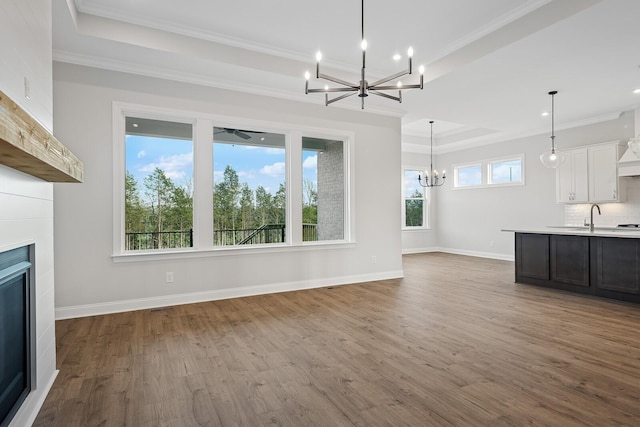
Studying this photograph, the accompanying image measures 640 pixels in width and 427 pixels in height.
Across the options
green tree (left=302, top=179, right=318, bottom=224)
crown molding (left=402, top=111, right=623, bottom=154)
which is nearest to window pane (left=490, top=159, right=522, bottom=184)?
crown molding (left=402, top=111, right=623, bottom=154)

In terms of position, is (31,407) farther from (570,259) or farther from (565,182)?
(565,182)

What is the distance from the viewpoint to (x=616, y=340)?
10.3 feet

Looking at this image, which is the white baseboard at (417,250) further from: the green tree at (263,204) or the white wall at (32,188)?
the white wall at (32,188)

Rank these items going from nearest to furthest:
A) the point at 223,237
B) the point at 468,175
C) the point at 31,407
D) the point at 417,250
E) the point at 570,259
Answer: the point at 31,407 → the point at 223,237 → the point at 570,259 → the point at 468,175 → the point at 417,250

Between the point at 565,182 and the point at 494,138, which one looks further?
the point at 494,138

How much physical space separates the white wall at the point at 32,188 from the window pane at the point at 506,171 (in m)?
8.78

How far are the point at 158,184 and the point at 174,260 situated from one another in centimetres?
102

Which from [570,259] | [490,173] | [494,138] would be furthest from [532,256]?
[494,138]

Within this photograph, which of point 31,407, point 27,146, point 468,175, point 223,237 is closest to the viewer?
point 27,146

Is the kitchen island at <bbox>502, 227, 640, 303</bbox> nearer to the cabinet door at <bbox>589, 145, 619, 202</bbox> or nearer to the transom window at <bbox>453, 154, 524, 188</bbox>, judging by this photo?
the cabinet door at <bbox>589, 145, 619, 202</bbox>

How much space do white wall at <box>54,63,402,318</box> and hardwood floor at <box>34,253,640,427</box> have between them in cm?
34

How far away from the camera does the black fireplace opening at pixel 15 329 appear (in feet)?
5.39

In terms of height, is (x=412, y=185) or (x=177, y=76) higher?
(x=177, y=76)

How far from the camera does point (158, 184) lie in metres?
4.56
